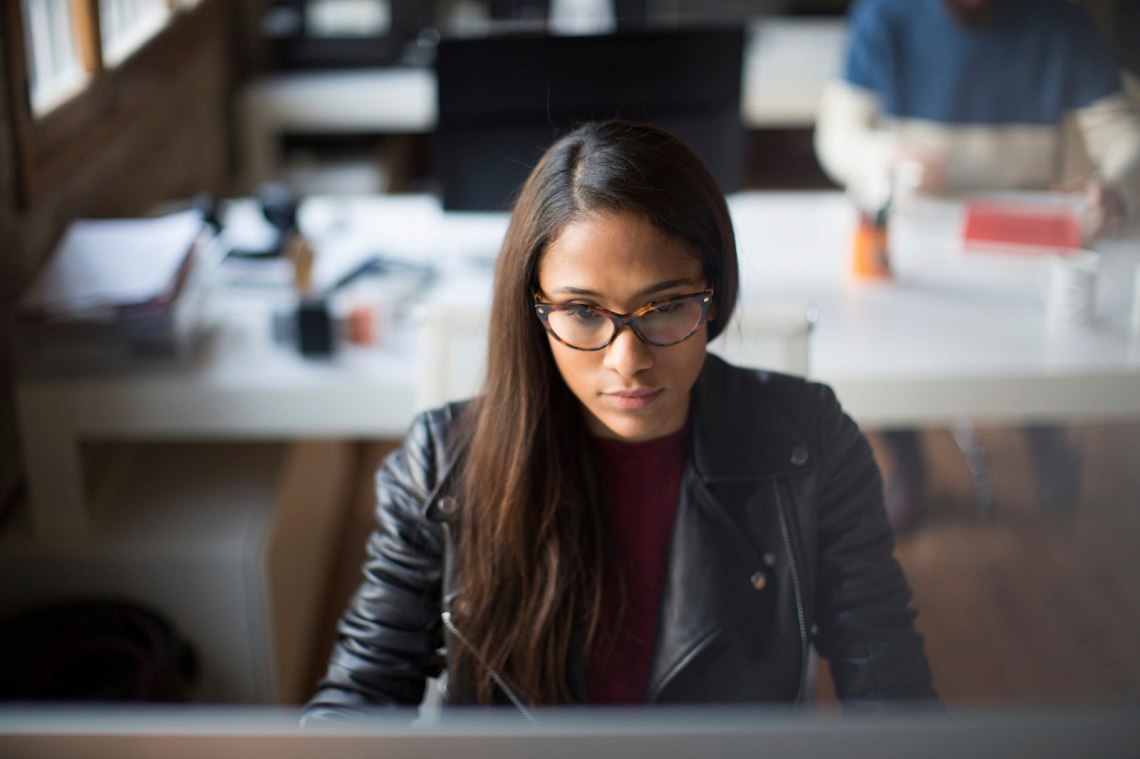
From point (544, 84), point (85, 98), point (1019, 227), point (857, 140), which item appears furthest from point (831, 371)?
point (85, 98)

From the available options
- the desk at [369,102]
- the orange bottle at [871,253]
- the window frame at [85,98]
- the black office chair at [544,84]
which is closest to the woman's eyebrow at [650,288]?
the black office chair at [544,84]

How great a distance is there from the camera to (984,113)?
2160 mm

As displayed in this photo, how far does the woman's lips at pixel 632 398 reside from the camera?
88 centimetres

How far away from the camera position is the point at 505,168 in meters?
1.70

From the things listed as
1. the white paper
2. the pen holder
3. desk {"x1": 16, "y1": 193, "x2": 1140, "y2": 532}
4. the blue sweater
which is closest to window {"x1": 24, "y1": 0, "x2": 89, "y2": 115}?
the white paper

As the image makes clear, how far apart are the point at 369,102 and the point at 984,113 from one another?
2.11m

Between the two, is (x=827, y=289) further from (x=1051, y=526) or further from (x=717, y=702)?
(x=717, y=702)

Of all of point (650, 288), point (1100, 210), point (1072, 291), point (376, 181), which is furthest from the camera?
point (376, 181)

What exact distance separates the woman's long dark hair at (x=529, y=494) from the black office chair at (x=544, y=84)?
71 centimetres

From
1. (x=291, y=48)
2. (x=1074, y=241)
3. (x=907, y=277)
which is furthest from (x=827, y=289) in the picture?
(x=291, y=48)

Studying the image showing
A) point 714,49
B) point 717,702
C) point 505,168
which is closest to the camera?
point 717,702

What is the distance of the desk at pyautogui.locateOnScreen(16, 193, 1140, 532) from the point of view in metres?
1.49

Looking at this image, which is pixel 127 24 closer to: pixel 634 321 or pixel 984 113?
pixel 984 113

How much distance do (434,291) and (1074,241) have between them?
3.20 ft
